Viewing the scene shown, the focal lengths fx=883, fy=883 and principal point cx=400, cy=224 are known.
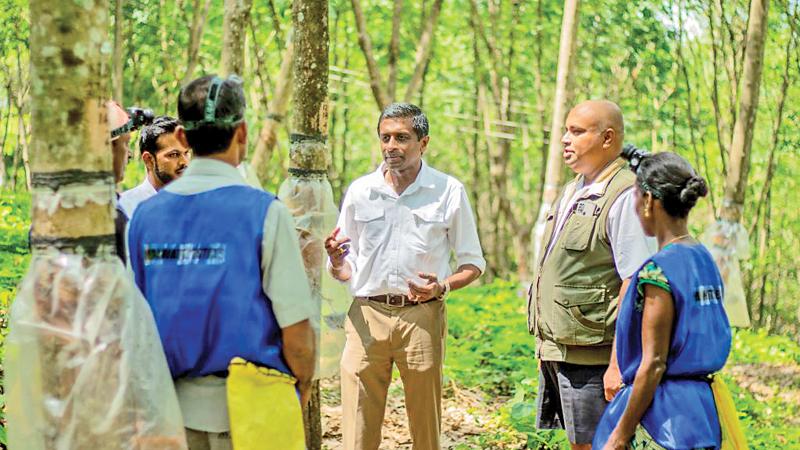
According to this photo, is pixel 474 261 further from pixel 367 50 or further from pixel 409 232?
pixel 367 50

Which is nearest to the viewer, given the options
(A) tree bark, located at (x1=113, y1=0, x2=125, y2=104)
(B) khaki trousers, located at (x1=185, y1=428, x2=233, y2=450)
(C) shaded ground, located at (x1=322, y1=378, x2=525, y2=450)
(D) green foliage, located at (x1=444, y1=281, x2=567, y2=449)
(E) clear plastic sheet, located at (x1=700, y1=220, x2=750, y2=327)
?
(B) khaki trousers, located at (x1=185, y1=428, x2=233, y2=450)

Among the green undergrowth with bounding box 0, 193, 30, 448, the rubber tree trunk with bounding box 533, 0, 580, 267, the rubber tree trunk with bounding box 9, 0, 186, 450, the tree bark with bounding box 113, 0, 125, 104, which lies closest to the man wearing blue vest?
the rubber tree trunk with bounding box 9, 0, 186, 450

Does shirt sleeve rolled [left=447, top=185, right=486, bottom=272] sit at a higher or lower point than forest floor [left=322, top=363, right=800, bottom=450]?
higher

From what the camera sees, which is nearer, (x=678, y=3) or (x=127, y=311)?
(x=127, y=311)

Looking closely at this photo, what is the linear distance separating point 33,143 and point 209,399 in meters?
0.92

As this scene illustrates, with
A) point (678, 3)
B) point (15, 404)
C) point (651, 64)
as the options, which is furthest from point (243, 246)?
point (651, 64)

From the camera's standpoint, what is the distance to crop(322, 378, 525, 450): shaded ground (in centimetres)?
646

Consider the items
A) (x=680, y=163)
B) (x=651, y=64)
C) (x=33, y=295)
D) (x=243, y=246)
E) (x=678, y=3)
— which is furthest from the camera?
(x=651, y=64)

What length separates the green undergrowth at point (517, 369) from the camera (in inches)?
254

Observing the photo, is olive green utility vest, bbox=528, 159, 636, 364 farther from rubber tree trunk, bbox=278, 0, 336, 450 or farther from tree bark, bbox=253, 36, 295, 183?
tree bark, bbox=253, 36, 295, 183

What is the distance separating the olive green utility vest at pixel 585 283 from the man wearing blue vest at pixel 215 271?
5.92ft

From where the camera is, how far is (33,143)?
253 centimetres

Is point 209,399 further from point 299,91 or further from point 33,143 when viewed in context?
point 299,91

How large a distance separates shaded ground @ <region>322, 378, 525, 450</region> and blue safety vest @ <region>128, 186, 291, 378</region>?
355 centimetres
